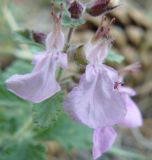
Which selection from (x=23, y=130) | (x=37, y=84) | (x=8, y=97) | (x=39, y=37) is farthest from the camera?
(x=23, y=130)

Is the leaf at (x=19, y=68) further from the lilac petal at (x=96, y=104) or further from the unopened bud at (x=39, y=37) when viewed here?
the lilac petal at (x=96, y=104)

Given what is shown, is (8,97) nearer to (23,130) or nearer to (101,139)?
(23,130)

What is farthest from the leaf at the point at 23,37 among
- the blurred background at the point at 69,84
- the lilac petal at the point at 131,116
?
the lilac petal at the point at 131,116

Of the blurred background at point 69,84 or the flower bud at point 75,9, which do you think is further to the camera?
the blurred background at point 69,84

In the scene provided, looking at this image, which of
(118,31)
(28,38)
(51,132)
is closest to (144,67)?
(118,31)

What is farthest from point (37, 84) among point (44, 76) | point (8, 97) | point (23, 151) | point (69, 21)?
point (23, 151)

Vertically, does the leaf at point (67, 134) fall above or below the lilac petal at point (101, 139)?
above
